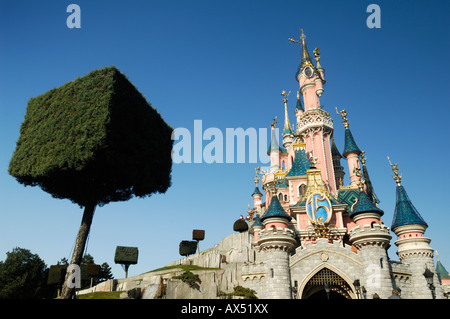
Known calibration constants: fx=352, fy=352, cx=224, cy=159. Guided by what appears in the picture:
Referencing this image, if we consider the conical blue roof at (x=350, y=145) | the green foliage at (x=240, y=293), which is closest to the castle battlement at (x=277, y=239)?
the green foliage at (x=240, y=293)

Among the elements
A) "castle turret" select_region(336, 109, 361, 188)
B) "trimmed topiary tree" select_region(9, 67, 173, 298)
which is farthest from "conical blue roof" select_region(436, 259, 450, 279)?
"trimmed topiary tree" select_region(9, 67, 173, 298)

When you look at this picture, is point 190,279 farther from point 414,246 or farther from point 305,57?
point 305,57

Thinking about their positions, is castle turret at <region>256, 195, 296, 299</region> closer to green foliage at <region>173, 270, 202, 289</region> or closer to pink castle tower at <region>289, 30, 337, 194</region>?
green foliage at <region>173, 270, 202, 289</region>

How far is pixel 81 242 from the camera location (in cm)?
2392

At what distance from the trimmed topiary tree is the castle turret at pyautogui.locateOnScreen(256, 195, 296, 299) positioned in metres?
9.86

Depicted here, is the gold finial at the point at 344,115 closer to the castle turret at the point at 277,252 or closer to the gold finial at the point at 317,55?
the gold finial at the point at 317,55

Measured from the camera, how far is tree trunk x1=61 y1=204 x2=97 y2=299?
22.3m

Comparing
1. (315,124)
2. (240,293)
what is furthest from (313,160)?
(240,293)

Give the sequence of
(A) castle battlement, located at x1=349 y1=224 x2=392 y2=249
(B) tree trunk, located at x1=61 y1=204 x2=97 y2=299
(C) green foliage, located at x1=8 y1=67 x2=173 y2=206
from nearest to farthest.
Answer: (B) tree trunk, located at x1=61 y1=204 x2=97 y2=299, (C) green foliage, located at x1=8 y1=67 x2=173 y2=206, (A) castle battlement, located at x1=349 y1=224 x2=392 y2=249

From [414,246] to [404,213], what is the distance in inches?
120

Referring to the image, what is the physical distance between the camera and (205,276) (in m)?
28.9

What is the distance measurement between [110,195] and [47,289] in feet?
77.0
